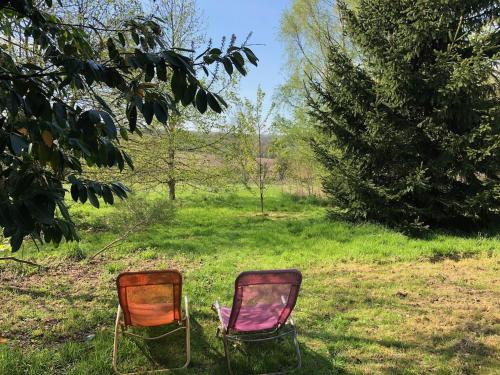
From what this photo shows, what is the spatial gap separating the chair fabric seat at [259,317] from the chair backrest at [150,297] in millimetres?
535

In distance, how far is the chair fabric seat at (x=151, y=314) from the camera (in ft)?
12.8

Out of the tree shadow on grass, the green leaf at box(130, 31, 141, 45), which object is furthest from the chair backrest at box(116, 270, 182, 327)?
the green leaf at box(130, 31, 141, 45)

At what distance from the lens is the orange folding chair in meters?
3.81

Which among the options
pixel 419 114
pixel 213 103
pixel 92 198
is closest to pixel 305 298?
pixel 92 198

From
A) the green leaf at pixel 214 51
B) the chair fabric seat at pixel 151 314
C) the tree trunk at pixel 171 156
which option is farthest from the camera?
the tree trunk at pixel 171 156

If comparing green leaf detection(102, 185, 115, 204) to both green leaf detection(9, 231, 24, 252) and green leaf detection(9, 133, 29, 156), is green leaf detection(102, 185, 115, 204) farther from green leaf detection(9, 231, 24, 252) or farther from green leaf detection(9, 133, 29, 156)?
green leaf detection(9, 133, 29, 156)

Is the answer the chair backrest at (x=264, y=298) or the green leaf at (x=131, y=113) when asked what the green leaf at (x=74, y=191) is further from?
the chair backrest at (x=264, y=298)

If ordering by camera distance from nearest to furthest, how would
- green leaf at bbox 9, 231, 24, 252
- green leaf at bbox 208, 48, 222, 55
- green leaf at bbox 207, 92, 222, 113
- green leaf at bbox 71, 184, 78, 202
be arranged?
1. green leaf at bbox 9, 231, 24, 252
2. green leaf at bbox 207, 92, 222, 113
3. green leaf at bbox 208, 48, 222, 55
4. green leaf at bbox 71, 184, 78, 202

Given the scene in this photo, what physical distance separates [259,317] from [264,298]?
0.71 ft

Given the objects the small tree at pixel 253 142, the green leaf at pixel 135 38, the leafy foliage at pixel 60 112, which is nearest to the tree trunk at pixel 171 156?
the small tree at pixel 253 142

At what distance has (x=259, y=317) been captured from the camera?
3.85 meters

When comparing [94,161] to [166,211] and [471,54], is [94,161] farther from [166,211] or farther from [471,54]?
[471,54]

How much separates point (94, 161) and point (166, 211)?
17.8ft

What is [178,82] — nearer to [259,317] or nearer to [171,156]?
[259,317]
